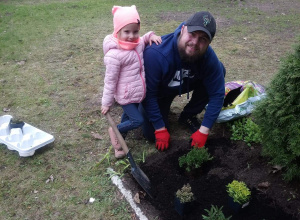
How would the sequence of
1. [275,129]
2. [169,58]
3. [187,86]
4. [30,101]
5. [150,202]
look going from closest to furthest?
→ 1. [275,129]
2. [150,202]
3. [169,58]
4. [187,86]
5. [30,101]

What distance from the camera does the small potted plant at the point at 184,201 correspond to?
2.56m

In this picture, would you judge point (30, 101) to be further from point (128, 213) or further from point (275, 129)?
point (275, 129)

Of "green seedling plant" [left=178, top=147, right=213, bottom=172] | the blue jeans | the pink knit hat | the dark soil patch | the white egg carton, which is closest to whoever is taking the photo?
the dark soil patch

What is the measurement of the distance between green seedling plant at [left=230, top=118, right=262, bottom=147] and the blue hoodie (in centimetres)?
46

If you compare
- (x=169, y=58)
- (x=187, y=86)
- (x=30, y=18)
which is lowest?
(x=30, y=18)

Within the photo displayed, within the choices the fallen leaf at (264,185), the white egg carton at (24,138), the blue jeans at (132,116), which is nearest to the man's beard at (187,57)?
the blue jeans at (132,116)

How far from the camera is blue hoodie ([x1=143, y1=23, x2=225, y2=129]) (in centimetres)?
312

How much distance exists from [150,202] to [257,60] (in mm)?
4087

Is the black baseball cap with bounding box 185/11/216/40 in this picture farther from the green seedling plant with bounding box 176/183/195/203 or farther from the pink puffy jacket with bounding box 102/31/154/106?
the green seedling plant with bounding box 176/183/195/203

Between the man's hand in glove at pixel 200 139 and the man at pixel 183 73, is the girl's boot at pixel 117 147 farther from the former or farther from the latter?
the man's hand in glove at pixel 200 139

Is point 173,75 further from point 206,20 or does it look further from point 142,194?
point 142,194

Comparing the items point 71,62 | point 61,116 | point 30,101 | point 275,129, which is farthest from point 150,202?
point 71,62

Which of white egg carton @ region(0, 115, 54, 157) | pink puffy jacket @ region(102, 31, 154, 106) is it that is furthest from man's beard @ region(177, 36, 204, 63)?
white egg carton @ region(0, 115, 54, 157)

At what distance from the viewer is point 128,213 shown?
2.76m
